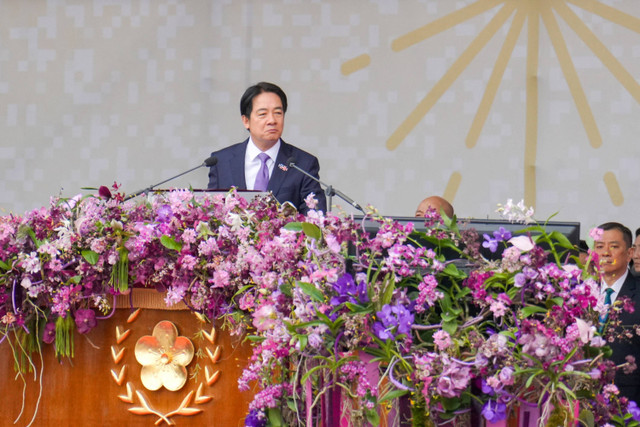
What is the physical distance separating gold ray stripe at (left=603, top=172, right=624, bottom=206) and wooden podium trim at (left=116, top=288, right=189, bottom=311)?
112 inches

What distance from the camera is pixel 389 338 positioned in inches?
61.4

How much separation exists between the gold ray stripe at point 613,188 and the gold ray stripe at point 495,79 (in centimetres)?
67

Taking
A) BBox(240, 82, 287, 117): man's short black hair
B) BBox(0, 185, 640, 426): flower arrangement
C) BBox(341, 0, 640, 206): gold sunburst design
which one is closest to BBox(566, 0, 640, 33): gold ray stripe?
BBox(341, 0, 640, 206): gold sunburst design

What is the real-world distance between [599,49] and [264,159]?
6.86 feet

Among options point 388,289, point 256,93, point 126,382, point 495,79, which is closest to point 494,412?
point 388,289

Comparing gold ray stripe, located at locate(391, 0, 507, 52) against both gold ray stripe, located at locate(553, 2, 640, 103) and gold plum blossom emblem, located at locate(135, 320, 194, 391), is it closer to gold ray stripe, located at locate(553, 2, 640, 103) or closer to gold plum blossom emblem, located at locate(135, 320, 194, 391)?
gold ray stripe, located at locate(553, 2, 640, 103)

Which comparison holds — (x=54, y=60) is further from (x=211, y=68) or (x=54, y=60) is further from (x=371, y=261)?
(x=371, y=261)

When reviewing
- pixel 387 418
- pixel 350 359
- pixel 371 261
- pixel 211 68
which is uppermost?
pixel 211 68

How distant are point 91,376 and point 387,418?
83cm

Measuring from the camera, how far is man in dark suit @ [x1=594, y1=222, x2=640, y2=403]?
9.09 feet

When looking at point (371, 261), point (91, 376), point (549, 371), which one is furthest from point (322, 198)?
point (549, 371)

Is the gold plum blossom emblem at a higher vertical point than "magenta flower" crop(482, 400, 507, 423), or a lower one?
higher

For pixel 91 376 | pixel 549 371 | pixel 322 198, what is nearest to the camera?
pixel 549 371

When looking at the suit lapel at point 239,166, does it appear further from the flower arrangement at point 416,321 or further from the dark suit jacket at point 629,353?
the dark suit jacket at point 629,353
